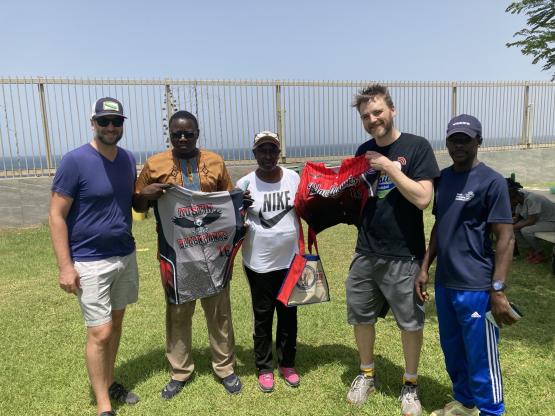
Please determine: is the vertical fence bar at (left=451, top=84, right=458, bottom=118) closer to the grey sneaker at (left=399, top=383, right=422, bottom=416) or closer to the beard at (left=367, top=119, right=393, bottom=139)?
the beard at (left=367, top=119, right=393, bottom=139)

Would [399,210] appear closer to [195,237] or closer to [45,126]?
[195,237]

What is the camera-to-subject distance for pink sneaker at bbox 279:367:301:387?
358 cm

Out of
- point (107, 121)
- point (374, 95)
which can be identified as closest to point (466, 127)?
point (374, 95)

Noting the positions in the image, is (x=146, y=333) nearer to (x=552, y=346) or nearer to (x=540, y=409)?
(x=540, y=409)

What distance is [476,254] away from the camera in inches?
104

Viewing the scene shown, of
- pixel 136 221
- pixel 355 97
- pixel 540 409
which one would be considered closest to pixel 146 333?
pixel 355 97

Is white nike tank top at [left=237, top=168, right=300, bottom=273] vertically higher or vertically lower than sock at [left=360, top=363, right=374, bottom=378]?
higher

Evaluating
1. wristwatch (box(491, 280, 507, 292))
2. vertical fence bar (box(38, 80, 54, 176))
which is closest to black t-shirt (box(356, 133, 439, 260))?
wristwatch (box(491, 280, 507, 292))

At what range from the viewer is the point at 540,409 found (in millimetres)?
3102

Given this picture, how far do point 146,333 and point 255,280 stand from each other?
6.29 feet

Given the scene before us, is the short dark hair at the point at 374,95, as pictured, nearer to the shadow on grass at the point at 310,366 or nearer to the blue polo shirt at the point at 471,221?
the blue polo shirt at the point at 471,221

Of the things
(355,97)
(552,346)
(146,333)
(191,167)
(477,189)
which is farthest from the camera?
(146,333)

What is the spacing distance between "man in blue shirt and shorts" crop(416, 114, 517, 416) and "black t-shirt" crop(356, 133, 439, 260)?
211mm

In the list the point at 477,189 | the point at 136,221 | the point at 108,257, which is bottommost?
the point at 136,221
